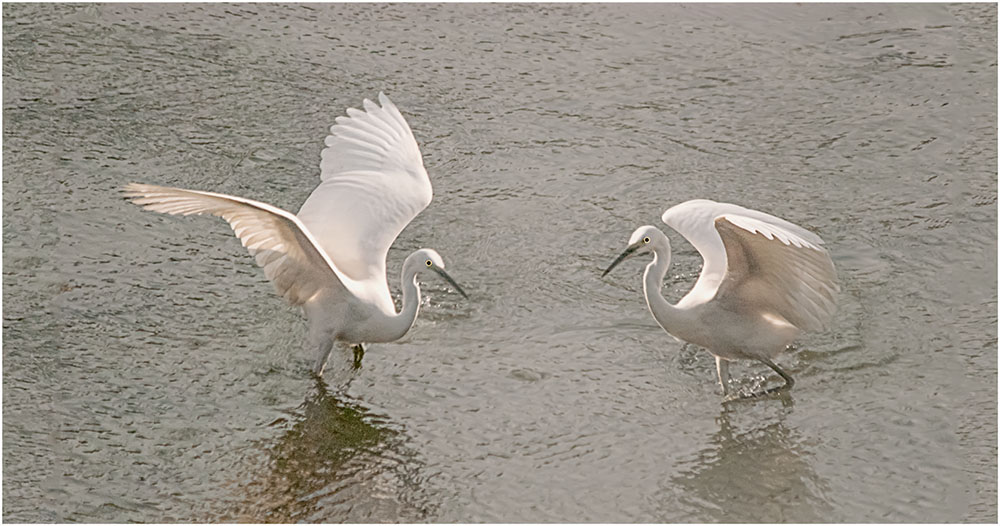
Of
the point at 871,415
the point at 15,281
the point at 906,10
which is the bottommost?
the point at 15,281

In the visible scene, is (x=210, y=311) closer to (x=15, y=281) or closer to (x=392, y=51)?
(x=15, y=281)

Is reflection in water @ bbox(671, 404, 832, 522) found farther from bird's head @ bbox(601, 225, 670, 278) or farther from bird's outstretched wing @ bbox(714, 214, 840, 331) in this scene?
bird's head @ bbox(601, 225, 670, 278)

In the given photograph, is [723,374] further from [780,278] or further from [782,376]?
[780,278]

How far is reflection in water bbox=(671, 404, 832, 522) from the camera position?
4285 mm

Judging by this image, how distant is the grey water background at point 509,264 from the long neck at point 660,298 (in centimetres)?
20

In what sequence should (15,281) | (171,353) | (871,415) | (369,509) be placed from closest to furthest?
1. (369,509)
2. (871,415)
3. (171,353)
4. (15,281)

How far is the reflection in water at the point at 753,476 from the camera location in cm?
429

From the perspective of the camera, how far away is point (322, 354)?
198 inches

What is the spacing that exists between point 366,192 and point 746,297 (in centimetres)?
158

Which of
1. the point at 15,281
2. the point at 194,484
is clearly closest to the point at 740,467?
the point at 194,484

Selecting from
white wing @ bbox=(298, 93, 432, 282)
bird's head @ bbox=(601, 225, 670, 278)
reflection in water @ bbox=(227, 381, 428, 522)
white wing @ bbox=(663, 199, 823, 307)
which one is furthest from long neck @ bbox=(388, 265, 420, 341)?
white wing @ bbox=(663, 199, 823, 307)

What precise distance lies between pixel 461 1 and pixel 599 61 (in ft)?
3.70

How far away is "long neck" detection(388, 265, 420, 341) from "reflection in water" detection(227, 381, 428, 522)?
32cm

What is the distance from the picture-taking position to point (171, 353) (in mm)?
5160
